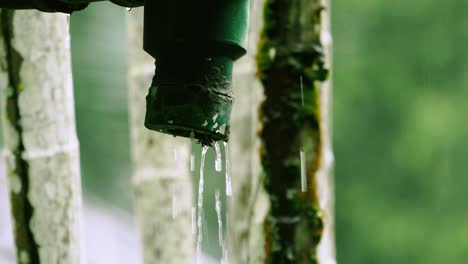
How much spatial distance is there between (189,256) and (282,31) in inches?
36.5

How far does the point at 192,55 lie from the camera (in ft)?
2.18

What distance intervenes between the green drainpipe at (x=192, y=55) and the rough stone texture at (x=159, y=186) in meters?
1.44

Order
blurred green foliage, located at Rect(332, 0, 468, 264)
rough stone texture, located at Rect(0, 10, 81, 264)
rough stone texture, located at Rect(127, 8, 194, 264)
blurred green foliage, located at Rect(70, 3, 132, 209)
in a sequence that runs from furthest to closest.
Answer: blurred green foliage, located at Rect(332, 0, 468, 264), blurred green foliage, located at Rect(70, 3, 132, 209), rough stone texture, located at Rect(127, 8, 194, 264), rough stone texture, located at Rect(0, 10, 81, 264)

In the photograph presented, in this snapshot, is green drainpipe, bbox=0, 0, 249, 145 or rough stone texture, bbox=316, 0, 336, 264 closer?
green drainpipe, bbox=0, 0, 249, 145

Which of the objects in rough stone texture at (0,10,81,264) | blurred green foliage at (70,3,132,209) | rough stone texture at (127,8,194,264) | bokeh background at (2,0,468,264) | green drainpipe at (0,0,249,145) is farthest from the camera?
bokeh background at (2,0,468,264)

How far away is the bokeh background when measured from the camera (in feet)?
27.8

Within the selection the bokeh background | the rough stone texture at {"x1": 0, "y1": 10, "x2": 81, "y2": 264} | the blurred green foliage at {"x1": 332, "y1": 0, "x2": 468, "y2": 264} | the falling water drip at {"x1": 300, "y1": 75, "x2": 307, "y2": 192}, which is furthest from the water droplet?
the blurred green foliage at {"x1": 332, "y1": 0, "x2": 468, "y2": 264}

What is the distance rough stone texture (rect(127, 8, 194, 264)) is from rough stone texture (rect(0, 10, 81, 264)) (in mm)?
735

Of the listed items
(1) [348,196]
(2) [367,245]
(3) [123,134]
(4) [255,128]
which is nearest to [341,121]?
(1) [348,196]

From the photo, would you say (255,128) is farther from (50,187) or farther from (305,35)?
(50,187)

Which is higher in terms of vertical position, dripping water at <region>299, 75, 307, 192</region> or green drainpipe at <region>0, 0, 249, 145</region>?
green drainpipe at <region>0, 0, 249, 145</region>

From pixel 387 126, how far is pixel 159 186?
7.51m

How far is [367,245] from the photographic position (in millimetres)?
9133

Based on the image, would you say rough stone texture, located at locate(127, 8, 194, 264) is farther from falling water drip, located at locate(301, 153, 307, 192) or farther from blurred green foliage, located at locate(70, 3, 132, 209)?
blurred green foliage, located at locate(70, 3, 132, 209)
